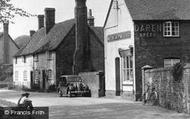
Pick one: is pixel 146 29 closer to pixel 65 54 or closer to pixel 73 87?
pixel 73 87

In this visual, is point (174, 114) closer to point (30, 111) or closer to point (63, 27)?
point (30, 111)

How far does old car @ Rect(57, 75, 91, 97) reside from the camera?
36.5 m

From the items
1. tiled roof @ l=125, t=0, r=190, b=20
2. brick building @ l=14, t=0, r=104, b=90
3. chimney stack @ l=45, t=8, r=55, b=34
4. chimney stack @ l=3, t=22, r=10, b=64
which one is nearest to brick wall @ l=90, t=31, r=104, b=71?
brick building @ l=14, t=0, r=104, b=90

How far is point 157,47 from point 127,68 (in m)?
2.83

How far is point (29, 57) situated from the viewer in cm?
5847

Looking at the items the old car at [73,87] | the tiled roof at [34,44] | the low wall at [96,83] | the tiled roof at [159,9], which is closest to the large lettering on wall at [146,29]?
the tiled roof at [159,9]

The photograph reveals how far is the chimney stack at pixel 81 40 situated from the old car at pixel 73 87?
6.25 m

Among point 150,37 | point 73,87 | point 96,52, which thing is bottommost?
point 73,87

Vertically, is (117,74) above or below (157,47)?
below

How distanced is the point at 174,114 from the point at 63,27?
3347 cm

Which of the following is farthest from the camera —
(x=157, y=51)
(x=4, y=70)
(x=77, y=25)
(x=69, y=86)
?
(x=4, y=70)

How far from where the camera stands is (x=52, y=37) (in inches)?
2060

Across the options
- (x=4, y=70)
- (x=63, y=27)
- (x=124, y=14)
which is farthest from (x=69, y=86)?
(x=4, y=70)

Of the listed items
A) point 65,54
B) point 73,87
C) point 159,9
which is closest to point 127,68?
point 159,9
